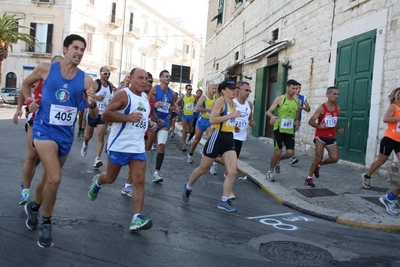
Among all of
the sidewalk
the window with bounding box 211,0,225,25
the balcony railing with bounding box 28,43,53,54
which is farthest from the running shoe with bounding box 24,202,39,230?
the balcony railing with bounding box 28,43,53,54

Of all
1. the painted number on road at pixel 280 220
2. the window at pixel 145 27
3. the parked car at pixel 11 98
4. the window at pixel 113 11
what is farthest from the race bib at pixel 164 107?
Answer: the window at pixel 145 27

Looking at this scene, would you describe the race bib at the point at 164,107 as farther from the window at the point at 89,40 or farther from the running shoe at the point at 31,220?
the window at the point at 89,40

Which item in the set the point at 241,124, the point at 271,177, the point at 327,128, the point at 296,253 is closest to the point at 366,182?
the point at 327,128

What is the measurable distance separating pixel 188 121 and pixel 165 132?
5614mm

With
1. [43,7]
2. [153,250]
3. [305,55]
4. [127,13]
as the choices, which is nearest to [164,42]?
[127,13]

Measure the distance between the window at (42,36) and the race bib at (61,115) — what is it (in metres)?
40.1

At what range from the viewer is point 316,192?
7.31 m

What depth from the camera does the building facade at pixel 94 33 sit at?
135 ft

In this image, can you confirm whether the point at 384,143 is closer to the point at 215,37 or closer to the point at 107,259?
the point at 107,259

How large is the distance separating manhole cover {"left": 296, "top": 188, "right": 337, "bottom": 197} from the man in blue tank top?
417 cm

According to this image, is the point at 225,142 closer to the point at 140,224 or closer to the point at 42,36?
the point at 140,224

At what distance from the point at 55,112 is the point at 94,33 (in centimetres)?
4244

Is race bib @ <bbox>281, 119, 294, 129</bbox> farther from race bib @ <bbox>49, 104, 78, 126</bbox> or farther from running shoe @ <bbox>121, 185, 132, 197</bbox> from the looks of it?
race bib @ <bbox>49, 104, 78, 126</bbox>

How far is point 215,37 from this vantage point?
28.5m
